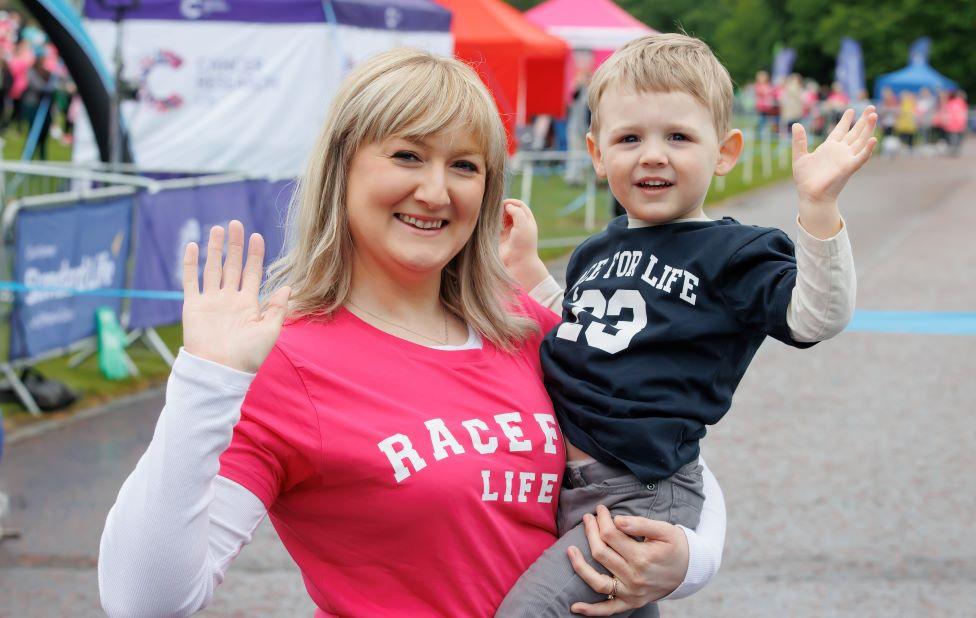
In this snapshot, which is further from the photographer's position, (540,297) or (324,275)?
(540,297)

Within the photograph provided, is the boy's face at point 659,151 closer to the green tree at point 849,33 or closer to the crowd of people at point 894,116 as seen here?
the crowd of people at point 894,116

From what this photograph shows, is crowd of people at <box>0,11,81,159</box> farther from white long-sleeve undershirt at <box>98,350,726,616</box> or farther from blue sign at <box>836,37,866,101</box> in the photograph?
blue sign at <box>836,37,866,101</box>

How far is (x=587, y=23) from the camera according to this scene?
23.9m

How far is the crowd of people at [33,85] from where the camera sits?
68.2 ft

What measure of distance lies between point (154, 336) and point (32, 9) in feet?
8.29

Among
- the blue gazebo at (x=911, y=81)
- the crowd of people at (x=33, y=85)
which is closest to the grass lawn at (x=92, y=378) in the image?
the crowd of people at (x=33, y=85)

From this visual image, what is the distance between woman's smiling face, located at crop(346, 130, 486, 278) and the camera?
215cm

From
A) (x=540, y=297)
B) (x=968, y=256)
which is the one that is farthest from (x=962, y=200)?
(x=540, y=297)

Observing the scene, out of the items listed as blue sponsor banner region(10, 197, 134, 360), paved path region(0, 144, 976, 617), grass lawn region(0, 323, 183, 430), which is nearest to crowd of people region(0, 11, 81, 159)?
grass lawn region(0, 323, 183, 430)

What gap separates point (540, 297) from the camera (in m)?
3.04

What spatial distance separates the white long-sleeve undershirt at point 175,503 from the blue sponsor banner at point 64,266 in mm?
5886

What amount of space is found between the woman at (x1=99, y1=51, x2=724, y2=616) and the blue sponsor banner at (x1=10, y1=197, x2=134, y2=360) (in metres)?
5.49

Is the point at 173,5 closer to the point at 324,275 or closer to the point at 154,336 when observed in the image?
the point at 154,336

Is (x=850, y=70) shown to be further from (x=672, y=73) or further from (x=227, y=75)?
(x=672, y=73)
